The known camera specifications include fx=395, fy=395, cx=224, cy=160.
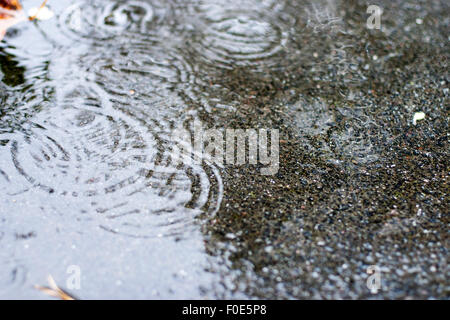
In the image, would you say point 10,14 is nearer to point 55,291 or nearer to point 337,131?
point 55,291

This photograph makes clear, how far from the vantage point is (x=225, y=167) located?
2.12 metres

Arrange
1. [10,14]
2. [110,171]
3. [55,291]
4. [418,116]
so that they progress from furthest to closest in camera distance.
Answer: [10,14] → [418,116] → [110,171] → [55,291]

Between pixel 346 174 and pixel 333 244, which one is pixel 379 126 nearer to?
pixel 346 174

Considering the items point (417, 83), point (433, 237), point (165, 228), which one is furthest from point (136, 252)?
point (417, 83)

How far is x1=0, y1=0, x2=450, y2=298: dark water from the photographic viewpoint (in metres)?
1.72

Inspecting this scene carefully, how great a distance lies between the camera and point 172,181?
2.04 meters

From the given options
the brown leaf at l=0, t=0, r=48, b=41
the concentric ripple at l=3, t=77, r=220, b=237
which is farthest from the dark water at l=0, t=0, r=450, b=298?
the brown leaf at l=0, t=0, r=48, b=41

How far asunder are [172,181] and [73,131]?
0.70 m

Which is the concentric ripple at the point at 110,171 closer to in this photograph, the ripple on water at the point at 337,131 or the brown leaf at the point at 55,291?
the brown leaf at the point at 55,291

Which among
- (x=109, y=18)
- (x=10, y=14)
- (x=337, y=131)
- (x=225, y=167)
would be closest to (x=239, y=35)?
(x=109, y=18)

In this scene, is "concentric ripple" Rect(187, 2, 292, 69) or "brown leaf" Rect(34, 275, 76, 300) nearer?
"brown leaf" Rect(34, 275, 76, 300)

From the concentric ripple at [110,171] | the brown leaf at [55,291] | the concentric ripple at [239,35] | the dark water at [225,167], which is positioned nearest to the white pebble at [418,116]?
the dark water at [225,167]

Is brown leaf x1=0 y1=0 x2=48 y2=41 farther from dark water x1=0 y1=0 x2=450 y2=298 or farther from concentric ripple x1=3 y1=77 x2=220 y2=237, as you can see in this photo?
concentric ripple x1=3 y1=77 x2=220 y2=237

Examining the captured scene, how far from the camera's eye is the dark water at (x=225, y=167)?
1717 mm
